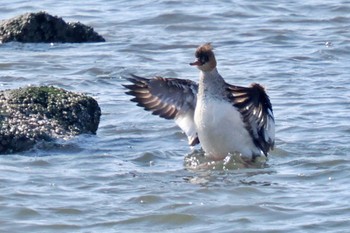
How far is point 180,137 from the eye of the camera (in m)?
11.1

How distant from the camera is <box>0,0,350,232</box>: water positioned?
27.0 ft

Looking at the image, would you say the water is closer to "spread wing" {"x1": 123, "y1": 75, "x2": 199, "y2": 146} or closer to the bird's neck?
"spread wing" {"x1": 123, "y1": 75, "x2": 199, "y2": 146}

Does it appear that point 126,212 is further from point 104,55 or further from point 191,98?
point 104,55

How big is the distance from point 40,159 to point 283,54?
5964mm

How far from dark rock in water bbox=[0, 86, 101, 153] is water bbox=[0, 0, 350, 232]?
0.42ft

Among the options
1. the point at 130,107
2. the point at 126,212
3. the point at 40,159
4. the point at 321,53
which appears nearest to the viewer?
the point at 126,212

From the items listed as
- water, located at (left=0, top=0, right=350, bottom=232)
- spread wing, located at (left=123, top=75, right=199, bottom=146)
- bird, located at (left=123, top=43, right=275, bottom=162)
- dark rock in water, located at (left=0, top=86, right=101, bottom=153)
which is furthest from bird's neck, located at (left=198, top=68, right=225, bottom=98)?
dark rock in water, located at (left=0, top=86, right=101, bottom=153)

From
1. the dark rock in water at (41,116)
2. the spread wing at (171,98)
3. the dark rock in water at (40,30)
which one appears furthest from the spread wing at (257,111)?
the dark rock in water at (40,30)

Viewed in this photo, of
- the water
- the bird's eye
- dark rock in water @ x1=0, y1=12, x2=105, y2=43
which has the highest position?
the bird's eye

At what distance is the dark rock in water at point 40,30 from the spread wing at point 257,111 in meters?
5.93

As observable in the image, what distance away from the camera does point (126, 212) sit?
8281 mm

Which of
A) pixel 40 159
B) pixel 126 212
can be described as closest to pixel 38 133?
pixel 40 159

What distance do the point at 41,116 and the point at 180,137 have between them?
1.43m

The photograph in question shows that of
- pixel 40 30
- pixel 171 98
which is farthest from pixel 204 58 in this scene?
pixel 40 30
